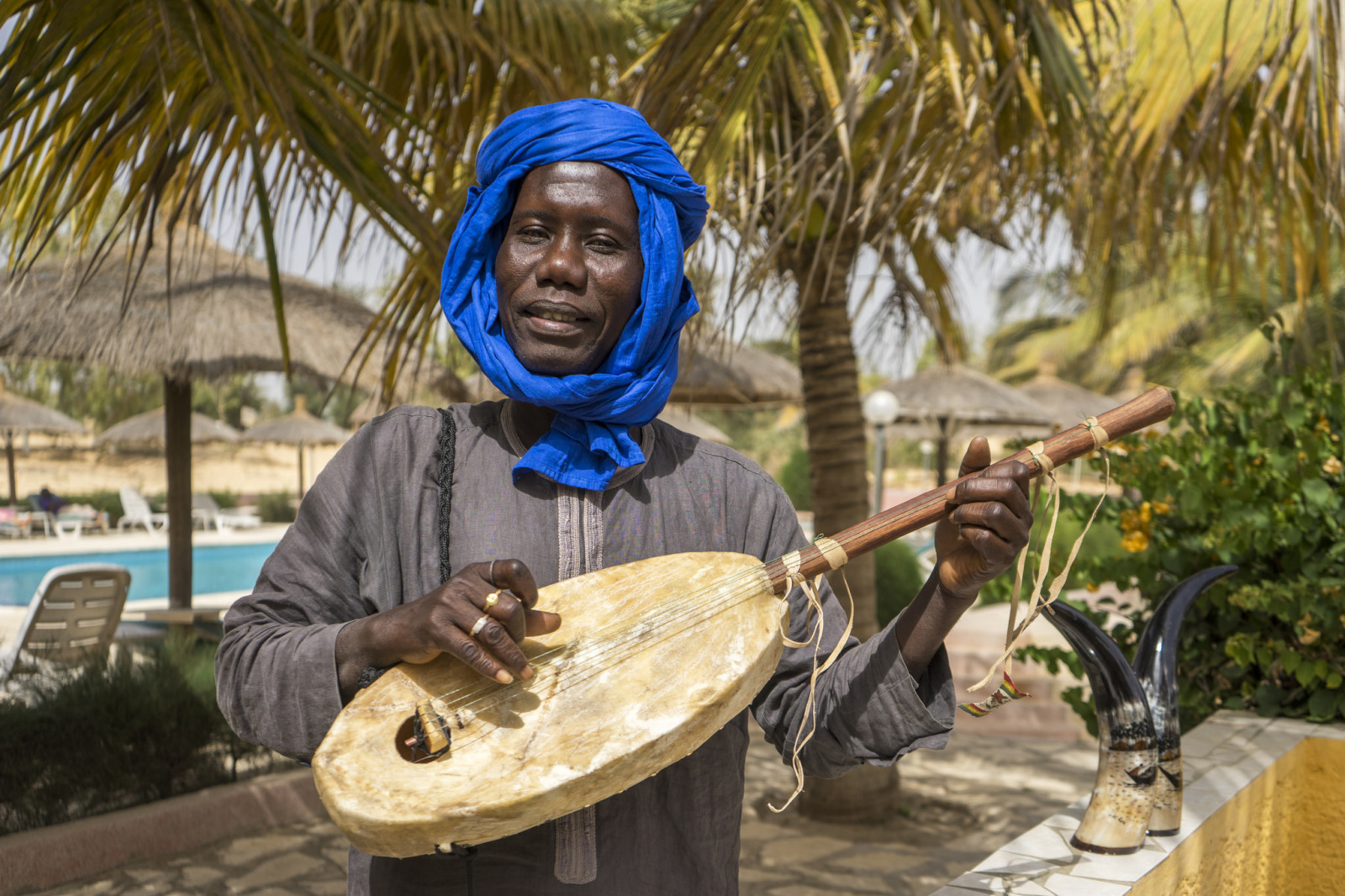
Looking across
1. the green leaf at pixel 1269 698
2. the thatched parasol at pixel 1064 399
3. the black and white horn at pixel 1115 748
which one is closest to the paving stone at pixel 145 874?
the black and white horn at pixel 1115 748

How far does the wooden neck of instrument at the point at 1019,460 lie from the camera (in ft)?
4.22

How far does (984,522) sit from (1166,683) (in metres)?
1.61

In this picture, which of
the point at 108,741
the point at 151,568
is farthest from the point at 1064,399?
the point at 151,568

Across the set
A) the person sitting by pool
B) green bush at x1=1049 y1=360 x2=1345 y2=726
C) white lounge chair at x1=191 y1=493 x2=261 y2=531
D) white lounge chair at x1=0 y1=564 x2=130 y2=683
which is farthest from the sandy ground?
green bush at x1=1049 y1=360 x2=1345 y2=726

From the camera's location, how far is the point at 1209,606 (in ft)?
11.1

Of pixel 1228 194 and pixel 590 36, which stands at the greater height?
pixel 590 36

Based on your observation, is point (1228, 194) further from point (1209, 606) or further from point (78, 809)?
point (78, 809)

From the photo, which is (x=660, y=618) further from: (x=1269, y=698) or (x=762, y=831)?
(x=762, y=831)

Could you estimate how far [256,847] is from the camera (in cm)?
469

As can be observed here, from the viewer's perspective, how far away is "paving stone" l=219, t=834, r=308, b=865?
454 centimetres

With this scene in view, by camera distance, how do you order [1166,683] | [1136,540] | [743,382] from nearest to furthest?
[1166,683] < [1136,540] < [743,382]

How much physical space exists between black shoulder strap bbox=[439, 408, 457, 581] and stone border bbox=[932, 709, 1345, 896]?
1101 millimetres

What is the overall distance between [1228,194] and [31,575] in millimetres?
19190

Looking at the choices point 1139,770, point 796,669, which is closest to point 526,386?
point 796,669
